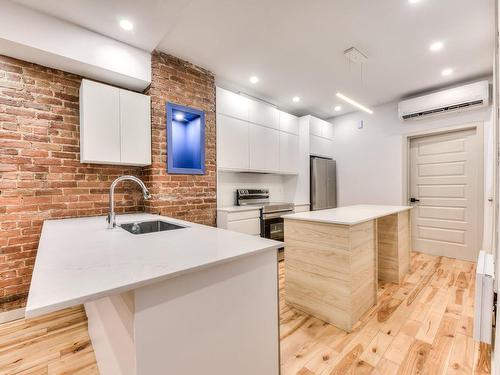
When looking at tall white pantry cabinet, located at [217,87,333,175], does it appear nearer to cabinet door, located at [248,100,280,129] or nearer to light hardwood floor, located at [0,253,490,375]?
cabinet door, located at [248,100,280,129]

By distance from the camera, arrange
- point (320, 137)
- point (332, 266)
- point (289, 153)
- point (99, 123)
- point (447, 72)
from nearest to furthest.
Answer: point (332, 266) < point (99, 123) < point (447, 72) < point (289, 153) < point (320, 137)

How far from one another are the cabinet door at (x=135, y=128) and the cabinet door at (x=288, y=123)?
8.02ft

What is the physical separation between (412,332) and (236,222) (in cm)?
213

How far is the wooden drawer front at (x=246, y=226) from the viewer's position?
10.4ft

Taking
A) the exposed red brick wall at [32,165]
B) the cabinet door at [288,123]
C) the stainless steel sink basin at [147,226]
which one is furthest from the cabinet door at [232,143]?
the exposed red brick wall at [32,165]

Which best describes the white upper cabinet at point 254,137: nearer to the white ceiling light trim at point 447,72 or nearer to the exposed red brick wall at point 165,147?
the exposed red brick wall at point 165,147

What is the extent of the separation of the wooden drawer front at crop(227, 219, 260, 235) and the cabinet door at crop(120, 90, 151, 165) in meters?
1.32

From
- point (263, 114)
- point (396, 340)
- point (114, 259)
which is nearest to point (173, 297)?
point (114, 259)

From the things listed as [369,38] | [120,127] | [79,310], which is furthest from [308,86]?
[79,310]

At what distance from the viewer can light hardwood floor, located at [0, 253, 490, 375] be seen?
1.54 meters

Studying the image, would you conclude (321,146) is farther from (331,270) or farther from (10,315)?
(10,315)

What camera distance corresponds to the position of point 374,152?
180 inches

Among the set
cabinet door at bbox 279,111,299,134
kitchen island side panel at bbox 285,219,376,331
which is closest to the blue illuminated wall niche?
kitchen island side panel at bbox 285,219,376,331

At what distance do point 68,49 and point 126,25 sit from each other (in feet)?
1.86
